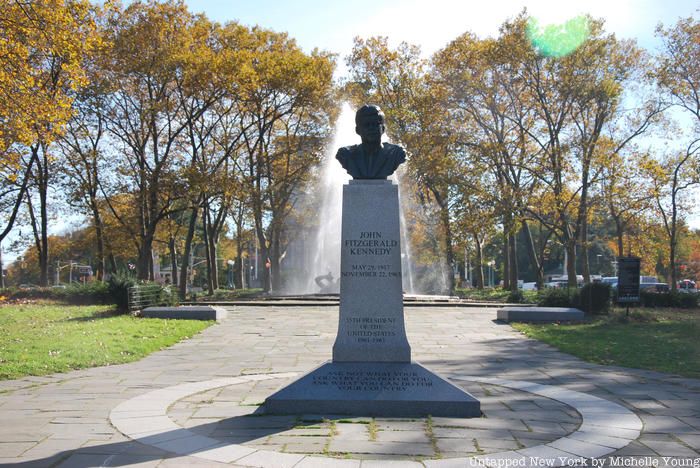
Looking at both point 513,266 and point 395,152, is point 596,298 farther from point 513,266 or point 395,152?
point 513,266

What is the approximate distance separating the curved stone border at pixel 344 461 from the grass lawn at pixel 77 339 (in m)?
3.11

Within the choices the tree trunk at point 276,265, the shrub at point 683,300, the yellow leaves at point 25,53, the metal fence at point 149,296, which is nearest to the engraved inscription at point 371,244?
the yellow leaves at point 25,53

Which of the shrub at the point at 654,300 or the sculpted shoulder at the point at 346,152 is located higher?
the sculpted shoulder at the point at 346,152

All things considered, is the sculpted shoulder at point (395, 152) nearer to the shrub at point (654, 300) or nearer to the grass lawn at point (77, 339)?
the grass lawn at point (77, 339)

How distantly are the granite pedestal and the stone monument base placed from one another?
10mm

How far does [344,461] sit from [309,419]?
4.94 ft

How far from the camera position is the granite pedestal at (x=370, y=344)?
6.84 metres

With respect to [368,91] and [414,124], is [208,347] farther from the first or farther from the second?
[368,91]

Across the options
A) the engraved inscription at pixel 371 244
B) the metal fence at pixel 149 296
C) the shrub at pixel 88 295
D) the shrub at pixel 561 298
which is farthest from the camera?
the shrub at pixel 88 295

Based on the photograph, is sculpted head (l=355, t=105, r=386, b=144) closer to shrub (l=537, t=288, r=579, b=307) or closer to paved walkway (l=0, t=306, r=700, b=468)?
paved walkway (l=0, t=306, r=700, b=468)

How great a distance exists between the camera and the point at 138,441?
5.70 metres

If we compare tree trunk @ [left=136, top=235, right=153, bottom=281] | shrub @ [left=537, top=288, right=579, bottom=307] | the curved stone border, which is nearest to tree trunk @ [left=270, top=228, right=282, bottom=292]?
tree trunk @ [left=136, top=235, right=153, bottom=281]

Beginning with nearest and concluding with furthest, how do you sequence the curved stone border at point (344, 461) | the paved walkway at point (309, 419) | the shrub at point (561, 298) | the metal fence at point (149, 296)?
the curved stone border at point (344, 461) < the paved walkway at point (309, 419) < the metal fence at point (149, 296) < the shrub at point (561, 298)

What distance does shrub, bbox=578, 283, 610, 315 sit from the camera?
21.0 m
